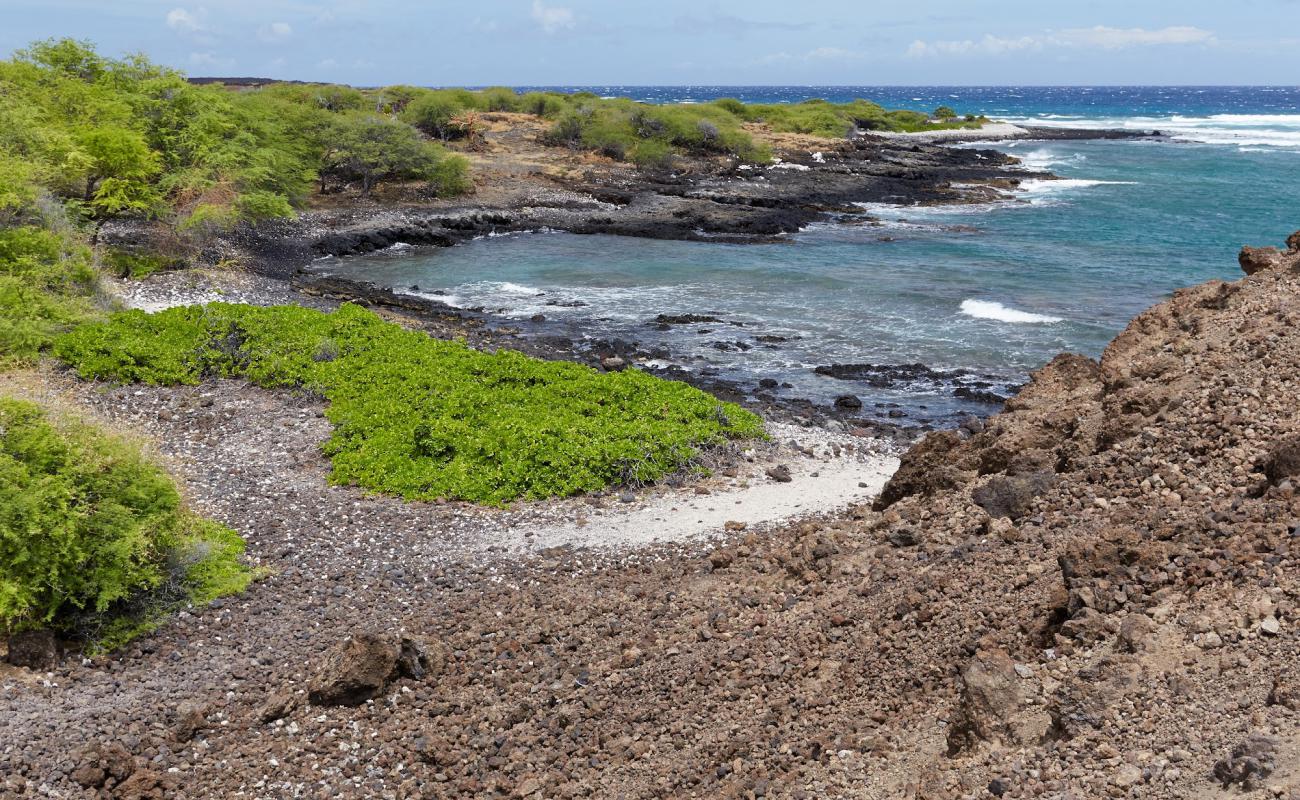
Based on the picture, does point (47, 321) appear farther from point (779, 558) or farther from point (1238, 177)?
point (1238, 177)

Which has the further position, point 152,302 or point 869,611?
point 152,302

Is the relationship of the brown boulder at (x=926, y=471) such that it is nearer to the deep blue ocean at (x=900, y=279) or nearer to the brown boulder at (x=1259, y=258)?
the brown boulder at (x=1259, y=258)

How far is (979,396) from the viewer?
2372 centimetres

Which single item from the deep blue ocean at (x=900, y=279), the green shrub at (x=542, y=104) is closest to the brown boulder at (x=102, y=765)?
the deep blue ocean at (x=900, y=279)

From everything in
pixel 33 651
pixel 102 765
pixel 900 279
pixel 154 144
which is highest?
pixel 154 144

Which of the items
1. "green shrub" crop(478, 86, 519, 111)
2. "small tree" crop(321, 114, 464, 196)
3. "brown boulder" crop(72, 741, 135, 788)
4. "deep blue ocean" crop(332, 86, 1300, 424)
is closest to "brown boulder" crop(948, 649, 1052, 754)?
"brown boulder" crop(72, 741, 135, 788)

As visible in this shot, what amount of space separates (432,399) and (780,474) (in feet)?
22.9

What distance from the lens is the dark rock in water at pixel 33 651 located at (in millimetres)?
10773

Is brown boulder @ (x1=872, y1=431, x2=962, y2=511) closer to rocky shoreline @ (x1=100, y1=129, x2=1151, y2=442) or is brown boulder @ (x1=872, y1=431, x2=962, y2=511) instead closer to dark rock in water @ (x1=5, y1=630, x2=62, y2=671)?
rocky shoreline @ (x1=100, y1=129, x2=1151, y2=442)

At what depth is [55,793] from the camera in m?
8.91

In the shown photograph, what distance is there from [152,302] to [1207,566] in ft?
88.9

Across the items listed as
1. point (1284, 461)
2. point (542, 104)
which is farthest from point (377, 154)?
point (1284, 461)

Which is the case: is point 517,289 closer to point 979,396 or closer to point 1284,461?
point 979,396

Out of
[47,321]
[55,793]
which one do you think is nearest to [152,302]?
[47,321]
